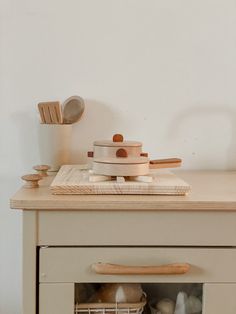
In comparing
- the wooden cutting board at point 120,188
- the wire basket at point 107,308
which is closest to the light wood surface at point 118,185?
the wooden cutting board at point 120,188

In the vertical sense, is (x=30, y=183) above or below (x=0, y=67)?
below

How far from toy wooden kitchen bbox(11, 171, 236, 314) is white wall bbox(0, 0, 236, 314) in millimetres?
410

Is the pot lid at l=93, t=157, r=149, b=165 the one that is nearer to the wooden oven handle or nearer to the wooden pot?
the wooden pot

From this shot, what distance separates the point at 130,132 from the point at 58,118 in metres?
0.21

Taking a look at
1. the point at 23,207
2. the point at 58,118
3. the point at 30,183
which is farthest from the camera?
the point at 58,118

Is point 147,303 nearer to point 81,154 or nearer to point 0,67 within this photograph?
point 81,154

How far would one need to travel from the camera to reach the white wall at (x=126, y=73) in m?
1.31

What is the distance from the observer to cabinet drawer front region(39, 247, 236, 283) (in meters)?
0.94

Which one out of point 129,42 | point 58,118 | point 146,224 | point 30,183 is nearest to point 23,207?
point 30,183

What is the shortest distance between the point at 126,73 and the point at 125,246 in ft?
1.83

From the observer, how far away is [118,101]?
52.4 inches

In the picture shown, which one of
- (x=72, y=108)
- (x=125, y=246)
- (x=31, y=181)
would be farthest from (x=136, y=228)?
(x=72, y=108)

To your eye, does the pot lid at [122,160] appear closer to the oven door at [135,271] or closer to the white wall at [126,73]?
the oven door at [135,271]

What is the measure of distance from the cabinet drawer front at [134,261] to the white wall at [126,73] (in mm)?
441
